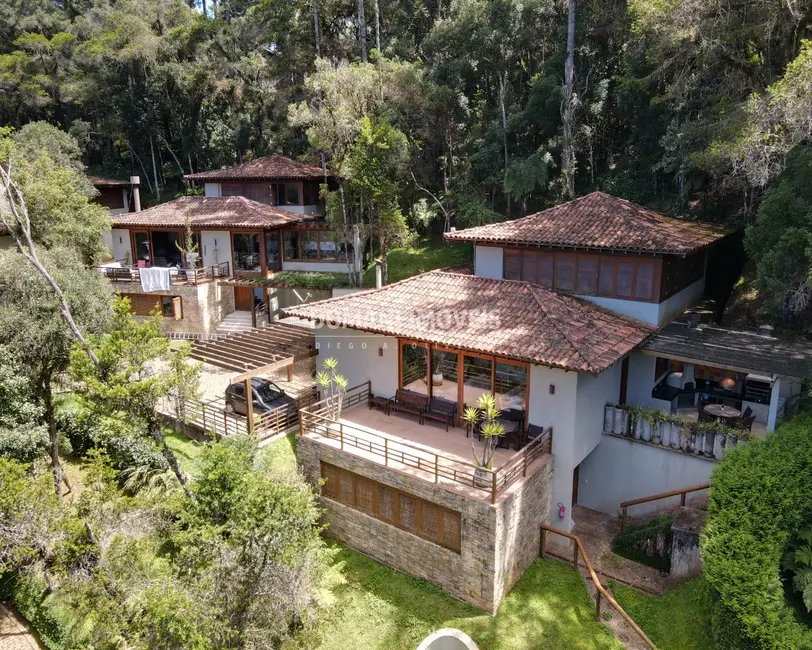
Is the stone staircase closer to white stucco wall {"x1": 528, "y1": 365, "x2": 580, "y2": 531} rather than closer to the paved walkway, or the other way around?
the paved walkway

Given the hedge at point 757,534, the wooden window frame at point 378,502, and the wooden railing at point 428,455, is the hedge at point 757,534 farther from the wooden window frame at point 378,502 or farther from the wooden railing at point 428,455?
the wooden window frame at point 378,502

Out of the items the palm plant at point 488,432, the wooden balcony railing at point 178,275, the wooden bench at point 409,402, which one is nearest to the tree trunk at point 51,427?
the wooden bench at point 409,402

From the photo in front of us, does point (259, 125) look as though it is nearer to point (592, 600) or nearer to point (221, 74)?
point (221, 74)

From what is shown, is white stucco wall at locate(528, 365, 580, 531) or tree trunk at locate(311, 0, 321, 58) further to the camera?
tree trunk at locate(311, 0, 321, 58)

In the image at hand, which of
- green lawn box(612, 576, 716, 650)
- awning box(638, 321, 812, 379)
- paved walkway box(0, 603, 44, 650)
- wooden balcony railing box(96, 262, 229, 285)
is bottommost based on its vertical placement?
paved walkway box(0, 603, 44, 650)

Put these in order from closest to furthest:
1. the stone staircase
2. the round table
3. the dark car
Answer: the round table
the dark car
the stone staircase

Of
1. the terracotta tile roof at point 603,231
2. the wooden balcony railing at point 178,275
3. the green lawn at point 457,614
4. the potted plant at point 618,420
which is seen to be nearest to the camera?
the green lawn at point 457,614

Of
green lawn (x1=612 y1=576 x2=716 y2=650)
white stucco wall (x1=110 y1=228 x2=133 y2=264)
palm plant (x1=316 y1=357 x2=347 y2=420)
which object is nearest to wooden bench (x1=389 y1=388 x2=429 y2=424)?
palm plant (x1=316 y1=357 x2=347 y2=420)
